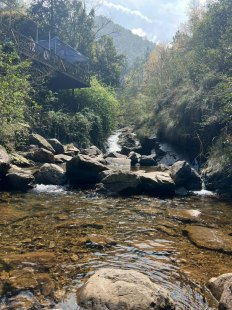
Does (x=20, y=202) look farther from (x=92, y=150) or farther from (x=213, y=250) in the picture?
(x=92, y=150)

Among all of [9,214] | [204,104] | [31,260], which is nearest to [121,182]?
[9,214]

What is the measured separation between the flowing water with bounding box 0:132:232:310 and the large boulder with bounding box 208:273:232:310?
13 cm

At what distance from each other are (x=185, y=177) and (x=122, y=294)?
10.1 metres

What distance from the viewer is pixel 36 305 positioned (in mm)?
4586

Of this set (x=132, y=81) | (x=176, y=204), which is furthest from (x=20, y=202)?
(x=132, y=81)

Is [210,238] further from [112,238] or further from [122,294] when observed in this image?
[122,294]

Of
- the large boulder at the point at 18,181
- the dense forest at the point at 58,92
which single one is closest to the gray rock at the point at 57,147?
the dense forest at the point at 58,92

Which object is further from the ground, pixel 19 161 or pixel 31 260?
pixel 31 260

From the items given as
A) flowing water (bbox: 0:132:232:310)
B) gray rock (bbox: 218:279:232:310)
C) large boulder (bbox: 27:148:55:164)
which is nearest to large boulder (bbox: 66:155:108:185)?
flowing water (bbox: 0:132:232:310)

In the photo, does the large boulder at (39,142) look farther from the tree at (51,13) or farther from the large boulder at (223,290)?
the tree at (51,13)

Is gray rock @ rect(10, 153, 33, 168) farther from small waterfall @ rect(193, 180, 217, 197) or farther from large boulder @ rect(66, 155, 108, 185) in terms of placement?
small waterfall @ rect(193, 180, 217, 197)

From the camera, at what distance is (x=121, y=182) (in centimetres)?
1227

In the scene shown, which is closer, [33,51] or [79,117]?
[33,51]

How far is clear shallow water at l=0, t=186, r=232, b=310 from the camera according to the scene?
18.4ft
